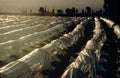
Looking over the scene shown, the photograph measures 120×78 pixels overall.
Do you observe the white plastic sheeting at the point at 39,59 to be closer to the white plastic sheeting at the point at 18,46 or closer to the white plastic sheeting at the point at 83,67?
the white plastic sheeting at the point at 83,67

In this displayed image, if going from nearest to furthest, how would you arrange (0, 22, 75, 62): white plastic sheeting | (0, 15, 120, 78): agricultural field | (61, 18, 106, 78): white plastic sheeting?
(61, 18, 106, 78): white plastic sheeting, (0, 15, 120, 78): agricultural field, (0, 22, 75, 62): white plastic sheeting

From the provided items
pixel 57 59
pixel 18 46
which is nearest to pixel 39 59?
pixel 57 59

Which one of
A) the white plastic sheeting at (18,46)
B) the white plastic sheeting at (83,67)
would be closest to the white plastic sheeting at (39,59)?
the white plastic sheeting at (83,67)

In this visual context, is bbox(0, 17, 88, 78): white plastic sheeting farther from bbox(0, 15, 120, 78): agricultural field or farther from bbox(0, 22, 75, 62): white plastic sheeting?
bbox(0, 22, 75, 62): white plastic sheeting

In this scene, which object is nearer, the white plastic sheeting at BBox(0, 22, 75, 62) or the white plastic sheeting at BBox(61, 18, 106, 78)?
the white plastic sheeting at BBox(61, 18, 106, 78)

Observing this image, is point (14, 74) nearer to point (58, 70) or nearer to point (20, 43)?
point (58, 70)

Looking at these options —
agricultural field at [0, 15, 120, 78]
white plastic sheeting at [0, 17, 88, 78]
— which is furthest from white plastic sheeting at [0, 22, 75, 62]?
white plastic sheeting at [0, 17, 88, 78]

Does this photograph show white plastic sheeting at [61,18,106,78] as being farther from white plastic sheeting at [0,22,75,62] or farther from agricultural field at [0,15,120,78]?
white plastic sheeting at [0,22,75,62]

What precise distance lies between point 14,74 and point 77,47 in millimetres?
8822

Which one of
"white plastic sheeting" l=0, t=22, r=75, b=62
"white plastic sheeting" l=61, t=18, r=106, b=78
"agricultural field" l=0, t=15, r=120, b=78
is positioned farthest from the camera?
"white plastic sheeting" l=0, t=22, r=75, b=62

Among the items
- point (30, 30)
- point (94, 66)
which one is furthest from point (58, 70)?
point (30, 30)

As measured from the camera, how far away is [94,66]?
427 inches

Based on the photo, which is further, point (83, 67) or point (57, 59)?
point (57, 59)

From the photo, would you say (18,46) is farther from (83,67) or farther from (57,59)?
(83,67)
